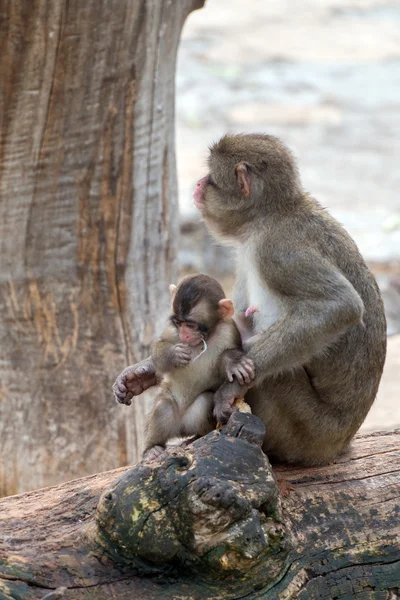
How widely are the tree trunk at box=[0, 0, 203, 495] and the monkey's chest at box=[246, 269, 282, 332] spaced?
1749mm

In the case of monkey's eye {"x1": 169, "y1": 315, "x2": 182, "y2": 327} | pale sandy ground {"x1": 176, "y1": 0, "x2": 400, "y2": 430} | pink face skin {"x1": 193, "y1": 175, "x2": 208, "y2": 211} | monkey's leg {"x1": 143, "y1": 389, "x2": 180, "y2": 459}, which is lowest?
monkey's leg {"x1": 143, "y1": 389, "x2": 180, "y2": 459}

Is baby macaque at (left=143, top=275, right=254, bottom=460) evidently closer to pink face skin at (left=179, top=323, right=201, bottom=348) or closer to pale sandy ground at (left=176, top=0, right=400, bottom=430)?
pink face skin at (left=179, top=323, right=201, bottom=348)

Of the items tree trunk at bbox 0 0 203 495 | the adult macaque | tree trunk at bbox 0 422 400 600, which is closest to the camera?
tree trunk at bbox 0 422 400 600

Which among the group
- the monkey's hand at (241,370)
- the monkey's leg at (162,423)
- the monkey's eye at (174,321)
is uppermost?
the monkey's eye at (174,321)

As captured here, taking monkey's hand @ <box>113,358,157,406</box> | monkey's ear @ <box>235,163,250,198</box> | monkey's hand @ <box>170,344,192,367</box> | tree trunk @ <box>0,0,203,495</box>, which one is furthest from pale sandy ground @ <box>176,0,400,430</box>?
monkey's hand @ <box>170,344,192,367</box>

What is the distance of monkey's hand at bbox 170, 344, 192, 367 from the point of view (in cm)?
461

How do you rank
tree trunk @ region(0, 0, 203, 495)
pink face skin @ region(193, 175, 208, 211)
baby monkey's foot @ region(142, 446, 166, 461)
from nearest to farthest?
baby monkey's foot @ region(142, 446, 166, 461)
pink face skin @ region(193, 175, 208, 211)
tree trunk @ region(0, 0, 203, 495)

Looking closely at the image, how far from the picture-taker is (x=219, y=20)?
25.0 m

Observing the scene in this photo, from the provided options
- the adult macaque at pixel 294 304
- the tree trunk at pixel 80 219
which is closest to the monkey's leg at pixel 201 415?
the adult macaque at pixel 294 304

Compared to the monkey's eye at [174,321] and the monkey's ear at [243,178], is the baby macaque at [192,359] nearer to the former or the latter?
the monkey's eye at [174,321]

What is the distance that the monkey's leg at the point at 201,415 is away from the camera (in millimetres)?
4727

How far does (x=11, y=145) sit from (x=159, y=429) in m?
2.35

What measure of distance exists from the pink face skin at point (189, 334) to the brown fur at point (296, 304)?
0.29m

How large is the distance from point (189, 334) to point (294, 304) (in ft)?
1.83
